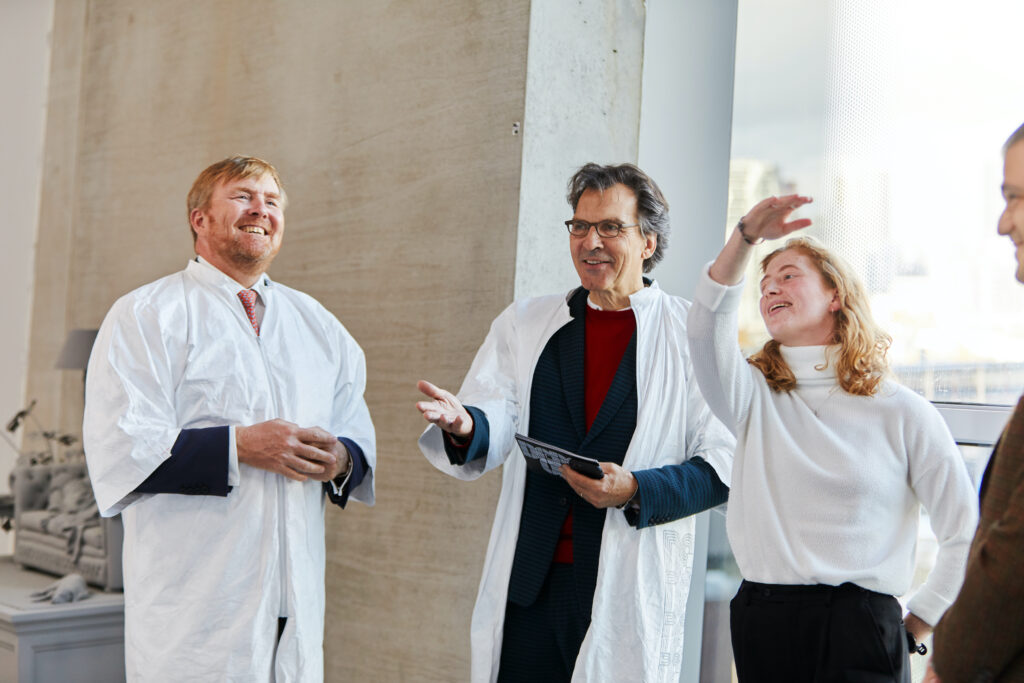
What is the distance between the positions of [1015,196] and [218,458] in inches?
73.7

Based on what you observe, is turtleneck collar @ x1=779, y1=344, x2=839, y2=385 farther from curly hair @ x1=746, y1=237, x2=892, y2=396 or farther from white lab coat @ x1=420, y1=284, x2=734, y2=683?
white lab coat @ x1=420, y1=284, x2=734, y2=683

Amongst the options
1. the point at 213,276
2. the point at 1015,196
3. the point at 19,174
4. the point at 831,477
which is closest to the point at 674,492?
the point at 831,477

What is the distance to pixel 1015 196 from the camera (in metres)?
1.38

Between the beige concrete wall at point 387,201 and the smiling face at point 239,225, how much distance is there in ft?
2.73

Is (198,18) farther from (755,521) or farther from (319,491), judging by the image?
(755,521)

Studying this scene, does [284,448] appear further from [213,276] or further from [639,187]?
[639,187]

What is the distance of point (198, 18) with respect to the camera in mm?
4582

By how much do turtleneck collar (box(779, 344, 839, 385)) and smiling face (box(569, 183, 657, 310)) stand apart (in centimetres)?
49

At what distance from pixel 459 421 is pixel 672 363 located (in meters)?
0.55

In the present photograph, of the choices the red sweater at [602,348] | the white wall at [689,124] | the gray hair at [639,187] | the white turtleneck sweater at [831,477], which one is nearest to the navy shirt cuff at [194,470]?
the red sweater at [602,348]

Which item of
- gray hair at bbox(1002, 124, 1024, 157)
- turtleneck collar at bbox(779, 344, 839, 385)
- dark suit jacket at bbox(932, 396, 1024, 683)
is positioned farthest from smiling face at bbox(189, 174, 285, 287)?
dark suit jacket at bbox(932, 396, 1024, 683)

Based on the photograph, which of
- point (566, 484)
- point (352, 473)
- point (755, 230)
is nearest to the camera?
point (755, 230)

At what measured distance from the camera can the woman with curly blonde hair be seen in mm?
1891

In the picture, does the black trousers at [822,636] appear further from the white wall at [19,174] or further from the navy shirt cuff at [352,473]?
the white wall at [19,174]
